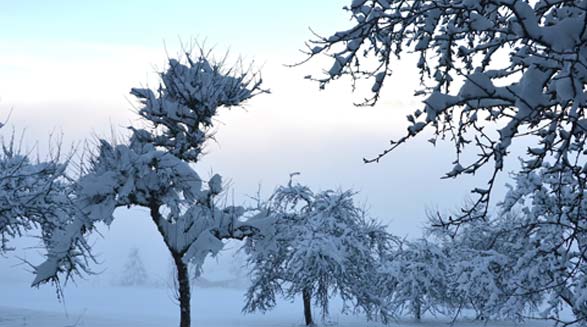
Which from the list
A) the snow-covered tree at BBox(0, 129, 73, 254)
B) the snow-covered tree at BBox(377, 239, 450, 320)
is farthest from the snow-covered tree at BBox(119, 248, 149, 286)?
the snow-covered tree at BBox(0, 129, 73, 254)

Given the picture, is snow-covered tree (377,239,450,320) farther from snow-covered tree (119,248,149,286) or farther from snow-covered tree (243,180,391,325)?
snow-covered tree (119,248,149,286)

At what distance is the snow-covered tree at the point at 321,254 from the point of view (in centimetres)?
2070

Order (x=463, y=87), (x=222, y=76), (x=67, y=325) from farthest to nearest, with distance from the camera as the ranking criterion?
(x=67, y=325) → (x=222, y=76) → (x=463, y=87)

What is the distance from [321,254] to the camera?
810 inches

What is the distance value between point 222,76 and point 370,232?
43.5ft

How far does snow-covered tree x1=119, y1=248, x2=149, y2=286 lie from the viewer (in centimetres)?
10456

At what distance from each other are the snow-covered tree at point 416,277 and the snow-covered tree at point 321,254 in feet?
8.95

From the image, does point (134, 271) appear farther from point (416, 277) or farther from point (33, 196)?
point (33, 196)

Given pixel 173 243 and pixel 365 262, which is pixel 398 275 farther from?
pixel 173 243

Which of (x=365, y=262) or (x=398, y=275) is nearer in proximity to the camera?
(x=365, y=262)

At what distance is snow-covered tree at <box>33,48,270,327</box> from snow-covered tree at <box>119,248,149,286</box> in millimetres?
97564

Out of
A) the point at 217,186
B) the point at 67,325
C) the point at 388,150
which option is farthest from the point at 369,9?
the point at 67,325

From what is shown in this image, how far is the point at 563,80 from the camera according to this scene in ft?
9.05

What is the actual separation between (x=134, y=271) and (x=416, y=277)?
295 feet
